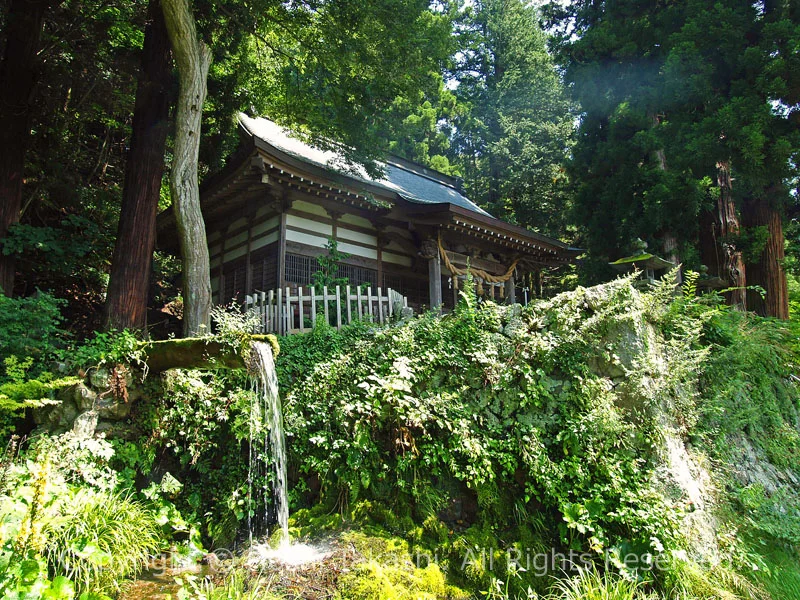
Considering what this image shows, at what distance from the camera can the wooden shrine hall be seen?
855 centimetres

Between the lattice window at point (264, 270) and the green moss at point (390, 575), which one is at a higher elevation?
the lattice window at point (264, 270)

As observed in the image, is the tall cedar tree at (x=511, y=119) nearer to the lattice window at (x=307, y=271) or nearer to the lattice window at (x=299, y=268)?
the lattice window at (x=307, y=271)

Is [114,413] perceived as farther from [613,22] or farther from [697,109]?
[613,22]

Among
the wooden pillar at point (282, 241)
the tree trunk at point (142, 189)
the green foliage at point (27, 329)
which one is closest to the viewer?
the green foliage at point (27, 329)

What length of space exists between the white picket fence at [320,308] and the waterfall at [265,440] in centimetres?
198

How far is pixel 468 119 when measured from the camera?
23516 mm

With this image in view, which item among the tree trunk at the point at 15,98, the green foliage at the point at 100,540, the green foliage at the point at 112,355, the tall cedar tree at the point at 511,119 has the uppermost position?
the tall cedar tree at the point at 511,119

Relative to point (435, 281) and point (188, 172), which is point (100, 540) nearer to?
point (188, 172)

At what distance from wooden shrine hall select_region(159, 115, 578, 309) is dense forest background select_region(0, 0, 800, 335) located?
36.5 inches

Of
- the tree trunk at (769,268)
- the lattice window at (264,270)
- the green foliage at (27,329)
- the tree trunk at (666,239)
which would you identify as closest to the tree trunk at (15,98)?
the green foliage at (27,329)

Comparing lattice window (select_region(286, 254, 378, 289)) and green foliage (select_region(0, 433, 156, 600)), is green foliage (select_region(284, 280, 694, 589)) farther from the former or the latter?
lattice window (select_region(286, 254, 378, 289))

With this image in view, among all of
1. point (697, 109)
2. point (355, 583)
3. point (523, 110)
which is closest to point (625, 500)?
point (355, 583)

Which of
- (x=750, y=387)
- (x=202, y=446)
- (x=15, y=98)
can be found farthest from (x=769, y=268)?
(x=15, y=98)

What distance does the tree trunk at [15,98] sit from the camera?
7.34 metres
